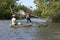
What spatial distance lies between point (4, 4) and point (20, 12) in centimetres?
932

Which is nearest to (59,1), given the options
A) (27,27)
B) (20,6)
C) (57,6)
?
(57,6)

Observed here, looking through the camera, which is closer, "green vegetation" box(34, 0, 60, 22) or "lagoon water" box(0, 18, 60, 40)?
"lagoon water" box(0, 18, 60, 40)

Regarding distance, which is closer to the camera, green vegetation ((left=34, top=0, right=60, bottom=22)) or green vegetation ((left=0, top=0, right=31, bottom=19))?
green vegetation ((left=34, top=0, right=60, bottom=22))

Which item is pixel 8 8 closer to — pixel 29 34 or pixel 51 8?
pixel 51 8

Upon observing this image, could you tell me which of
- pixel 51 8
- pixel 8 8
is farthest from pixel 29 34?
pixel 8 8

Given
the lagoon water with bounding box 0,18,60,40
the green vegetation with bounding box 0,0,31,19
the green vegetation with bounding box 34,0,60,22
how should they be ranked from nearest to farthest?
the lagoon water with bounding box 0,18,60,40 < the green vegetation with bounding box 34,0,60,22 < the green vegetation with bounding box 0,0,31,19

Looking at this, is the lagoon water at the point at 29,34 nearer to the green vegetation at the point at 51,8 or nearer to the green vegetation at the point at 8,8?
the green vegetation at the point at 51,8

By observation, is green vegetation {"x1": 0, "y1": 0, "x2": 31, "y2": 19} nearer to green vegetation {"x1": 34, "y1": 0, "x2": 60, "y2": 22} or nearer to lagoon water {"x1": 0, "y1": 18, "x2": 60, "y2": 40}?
green vegetation {"x1": 34, "y1": 0, "x2": 60, "y2": 22}

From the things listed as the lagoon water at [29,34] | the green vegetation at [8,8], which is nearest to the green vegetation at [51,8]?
the lagoon water at [29,34]

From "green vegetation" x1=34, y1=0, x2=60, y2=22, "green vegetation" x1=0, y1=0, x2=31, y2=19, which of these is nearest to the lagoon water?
"green vegetation" x1=34, y1=0, x2=60, y2=22

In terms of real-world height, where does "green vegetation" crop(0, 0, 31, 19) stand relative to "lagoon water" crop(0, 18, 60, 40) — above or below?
below

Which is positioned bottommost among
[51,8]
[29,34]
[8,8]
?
[8,8]

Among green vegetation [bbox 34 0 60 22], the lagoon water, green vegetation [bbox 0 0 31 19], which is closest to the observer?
the lagoon water

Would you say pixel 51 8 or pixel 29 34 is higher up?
pixel 29 34
